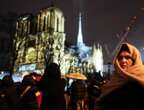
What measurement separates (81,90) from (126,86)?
30.8ft

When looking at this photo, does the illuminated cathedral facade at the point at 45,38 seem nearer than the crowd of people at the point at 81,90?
No

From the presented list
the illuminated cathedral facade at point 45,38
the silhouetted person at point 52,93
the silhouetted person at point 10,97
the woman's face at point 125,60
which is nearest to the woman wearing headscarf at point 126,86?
the woman's face at point 125,60

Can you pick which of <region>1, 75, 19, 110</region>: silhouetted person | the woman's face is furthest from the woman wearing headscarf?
<region>1, 75, 19, 110</region>: silhouetted person

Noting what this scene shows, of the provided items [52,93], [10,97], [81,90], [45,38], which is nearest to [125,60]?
[52,93]

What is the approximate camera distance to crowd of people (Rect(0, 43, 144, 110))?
3.79m

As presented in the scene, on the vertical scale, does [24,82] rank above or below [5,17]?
below

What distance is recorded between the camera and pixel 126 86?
383 cm

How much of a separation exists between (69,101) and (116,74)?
31.1 feet

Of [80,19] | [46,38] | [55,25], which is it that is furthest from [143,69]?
[80,19]

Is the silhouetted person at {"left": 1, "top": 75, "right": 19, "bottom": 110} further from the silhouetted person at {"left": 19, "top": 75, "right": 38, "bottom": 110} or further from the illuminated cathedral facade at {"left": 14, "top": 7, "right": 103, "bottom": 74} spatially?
the illuminated cathedral facade at {"left": 14, "top": 7, "right": 103, "bottom": 74}

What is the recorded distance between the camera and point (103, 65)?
14150cm

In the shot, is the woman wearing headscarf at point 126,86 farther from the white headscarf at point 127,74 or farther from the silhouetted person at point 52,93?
the silhouetted person at point 52,93

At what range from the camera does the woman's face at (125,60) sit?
13.4 ft

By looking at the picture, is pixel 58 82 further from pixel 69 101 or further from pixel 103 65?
pixel 103 65
